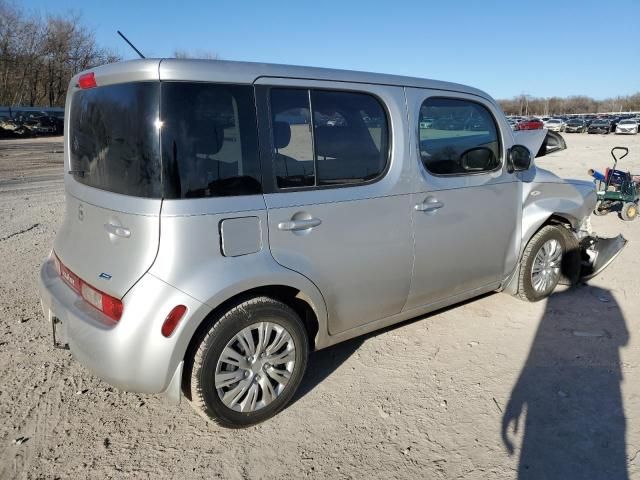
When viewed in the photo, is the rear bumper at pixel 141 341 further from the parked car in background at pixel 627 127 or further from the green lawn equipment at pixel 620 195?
the parked car in background at pixel 627 127

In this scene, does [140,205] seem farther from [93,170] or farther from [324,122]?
[324,122]

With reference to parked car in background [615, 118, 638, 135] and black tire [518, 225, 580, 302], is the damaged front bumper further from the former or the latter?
parked car in background [615, 118, 638, 135]

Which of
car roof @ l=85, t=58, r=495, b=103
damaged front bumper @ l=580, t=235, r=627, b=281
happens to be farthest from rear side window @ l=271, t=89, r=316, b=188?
damaged front bumper @ l=580, t=235, r=627, b=281

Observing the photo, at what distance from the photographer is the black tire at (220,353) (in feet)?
8.23

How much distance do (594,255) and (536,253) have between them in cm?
114

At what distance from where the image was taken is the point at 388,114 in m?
3.13

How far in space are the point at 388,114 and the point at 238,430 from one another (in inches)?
84.3

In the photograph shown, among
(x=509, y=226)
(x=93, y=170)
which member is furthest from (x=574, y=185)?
(x=93, y=170)

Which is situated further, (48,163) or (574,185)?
(48,163)

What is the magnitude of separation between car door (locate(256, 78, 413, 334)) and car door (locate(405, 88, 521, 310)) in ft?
0.52

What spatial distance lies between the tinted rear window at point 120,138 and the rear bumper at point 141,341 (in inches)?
19.7

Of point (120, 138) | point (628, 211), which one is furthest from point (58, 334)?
point (628, 211)

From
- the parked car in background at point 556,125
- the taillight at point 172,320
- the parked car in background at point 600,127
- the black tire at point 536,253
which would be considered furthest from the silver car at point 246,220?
the parked car in background at point 556,125

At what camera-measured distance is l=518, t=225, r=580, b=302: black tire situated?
4.25 m
